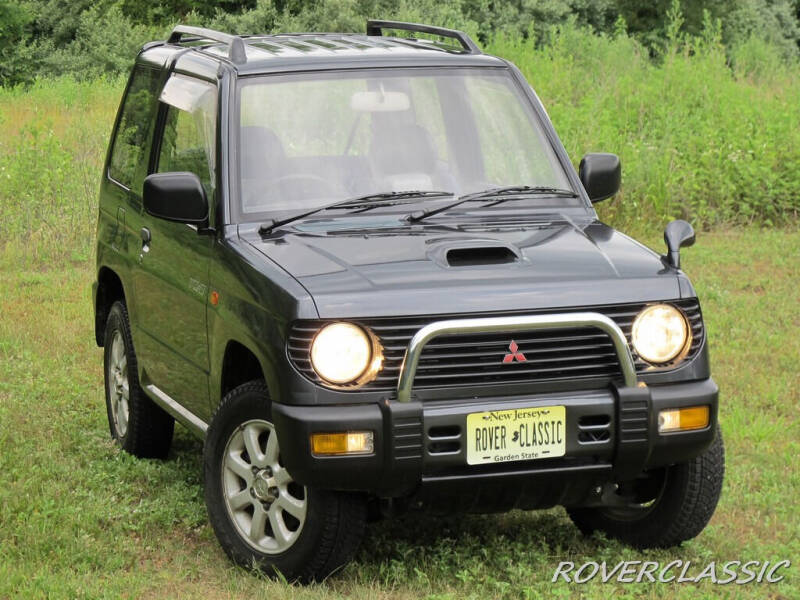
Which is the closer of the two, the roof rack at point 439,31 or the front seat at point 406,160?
the front seat at point 406,160

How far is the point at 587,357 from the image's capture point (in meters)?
4.73

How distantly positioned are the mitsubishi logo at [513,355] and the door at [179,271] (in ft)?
4.57

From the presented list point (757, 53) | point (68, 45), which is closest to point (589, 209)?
point (757, 53)

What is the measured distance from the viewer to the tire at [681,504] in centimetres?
520

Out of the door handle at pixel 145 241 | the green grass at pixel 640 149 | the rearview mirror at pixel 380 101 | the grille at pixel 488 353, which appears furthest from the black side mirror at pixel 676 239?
the green grass at pixel 640 149

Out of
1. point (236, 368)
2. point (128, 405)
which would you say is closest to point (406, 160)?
point (236, 368)

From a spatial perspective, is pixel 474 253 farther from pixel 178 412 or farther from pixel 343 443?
pixel 178 412

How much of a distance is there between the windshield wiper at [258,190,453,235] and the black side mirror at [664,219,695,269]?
94 centimetres

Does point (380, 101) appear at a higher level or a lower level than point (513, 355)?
higher

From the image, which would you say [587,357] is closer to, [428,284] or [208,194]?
[428,284]

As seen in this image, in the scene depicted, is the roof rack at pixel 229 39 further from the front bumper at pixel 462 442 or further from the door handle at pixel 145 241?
the front bumper at pixel 462 442

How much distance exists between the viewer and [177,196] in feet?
17.7

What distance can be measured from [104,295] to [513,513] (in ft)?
8.83

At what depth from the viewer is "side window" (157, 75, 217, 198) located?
5.81 meters
